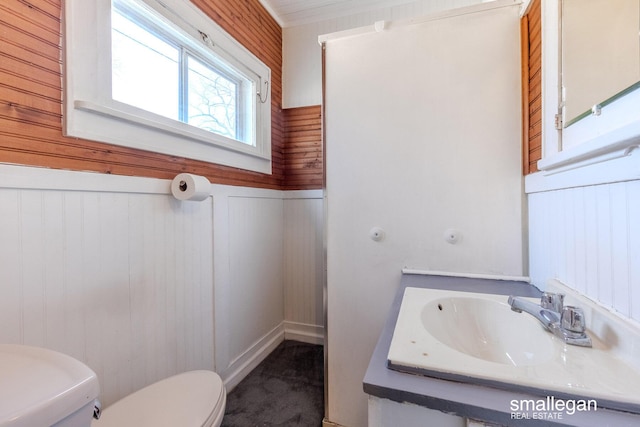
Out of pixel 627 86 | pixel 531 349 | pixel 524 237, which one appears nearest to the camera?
pixel 627 86

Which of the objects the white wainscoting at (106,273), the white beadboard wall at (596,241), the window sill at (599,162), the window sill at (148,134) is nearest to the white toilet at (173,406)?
the white wainscoting at (106,273)

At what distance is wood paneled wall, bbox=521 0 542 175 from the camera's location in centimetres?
109

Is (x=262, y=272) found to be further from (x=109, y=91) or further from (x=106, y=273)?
(x=109, y=91)

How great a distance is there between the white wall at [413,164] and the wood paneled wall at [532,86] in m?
0.03

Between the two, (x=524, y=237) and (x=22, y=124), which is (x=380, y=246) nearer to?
(x=524, y=237)

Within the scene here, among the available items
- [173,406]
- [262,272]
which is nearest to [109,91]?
[173,406]

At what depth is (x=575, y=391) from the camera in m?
0.49

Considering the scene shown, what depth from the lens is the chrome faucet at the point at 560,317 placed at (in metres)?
0.66

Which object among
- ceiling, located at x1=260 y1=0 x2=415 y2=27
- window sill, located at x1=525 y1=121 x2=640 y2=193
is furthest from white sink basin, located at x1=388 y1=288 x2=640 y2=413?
A: ceiling, located at x1=260 y1=0 x2=415 y2=27

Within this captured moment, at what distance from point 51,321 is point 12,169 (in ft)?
1.62

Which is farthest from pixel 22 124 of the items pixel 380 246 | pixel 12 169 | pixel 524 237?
pixel 524 237

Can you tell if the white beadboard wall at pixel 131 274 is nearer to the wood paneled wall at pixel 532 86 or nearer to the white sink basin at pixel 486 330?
the white sink basin at pixel 486 330

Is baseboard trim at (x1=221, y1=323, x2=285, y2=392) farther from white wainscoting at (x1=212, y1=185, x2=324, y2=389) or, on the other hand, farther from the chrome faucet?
the chrome faucet

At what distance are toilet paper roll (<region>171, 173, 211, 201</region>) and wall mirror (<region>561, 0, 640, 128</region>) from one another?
4.52 ft
